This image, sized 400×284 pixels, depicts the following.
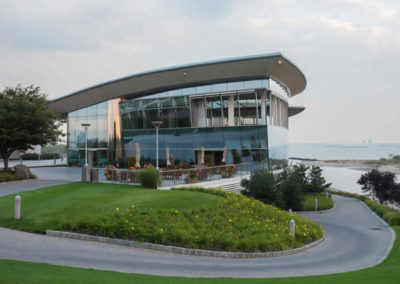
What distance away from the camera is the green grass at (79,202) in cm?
1324

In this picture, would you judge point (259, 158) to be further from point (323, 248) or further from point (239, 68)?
point (323, 248)

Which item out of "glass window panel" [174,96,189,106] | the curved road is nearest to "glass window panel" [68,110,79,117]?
"glass window panel" [174,96,189,106]

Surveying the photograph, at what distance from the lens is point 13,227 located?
12.7 meters

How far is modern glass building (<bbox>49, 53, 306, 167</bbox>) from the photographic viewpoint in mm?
32312

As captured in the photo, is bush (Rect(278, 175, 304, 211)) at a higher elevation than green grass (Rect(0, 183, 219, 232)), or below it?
below

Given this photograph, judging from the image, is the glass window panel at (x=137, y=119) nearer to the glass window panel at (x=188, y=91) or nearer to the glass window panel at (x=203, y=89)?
the glass window panel at (x=188, y=91)

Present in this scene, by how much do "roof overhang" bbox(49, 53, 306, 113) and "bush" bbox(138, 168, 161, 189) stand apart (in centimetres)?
1513

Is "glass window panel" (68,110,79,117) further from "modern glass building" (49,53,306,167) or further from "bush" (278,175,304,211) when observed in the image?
"bush" (278,175,304,211)

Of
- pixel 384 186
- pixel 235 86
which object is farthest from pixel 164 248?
pixel 384 186

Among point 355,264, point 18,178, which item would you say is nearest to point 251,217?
point 355,264

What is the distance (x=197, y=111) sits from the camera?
116 ft

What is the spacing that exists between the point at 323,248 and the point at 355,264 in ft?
7.96

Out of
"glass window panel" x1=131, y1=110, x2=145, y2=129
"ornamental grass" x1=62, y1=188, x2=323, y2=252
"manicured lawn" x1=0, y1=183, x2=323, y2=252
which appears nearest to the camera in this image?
"ornamental grass" x1=62, y1=188, x2=323, y2=252

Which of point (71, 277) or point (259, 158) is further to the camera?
point (259, 158)
